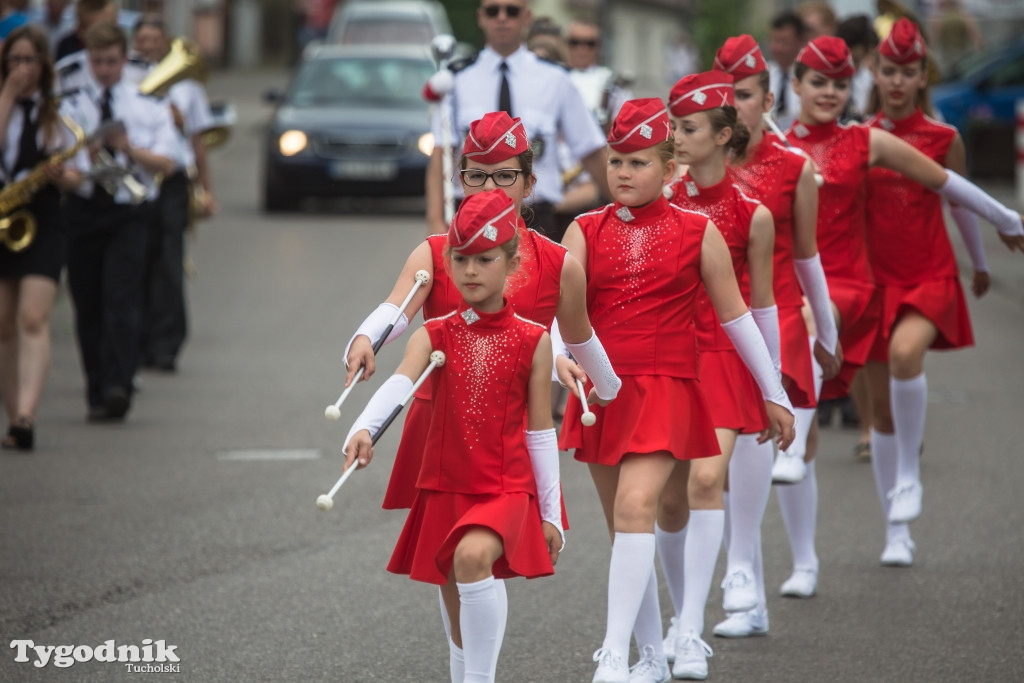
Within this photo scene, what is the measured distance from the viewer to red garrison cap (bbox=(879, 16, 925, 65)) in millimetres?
7234

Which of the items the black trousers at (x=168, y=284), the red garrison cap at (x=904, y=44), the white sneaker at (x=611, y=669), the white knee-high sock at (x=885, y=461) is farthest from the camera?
the black trousers at (x=168, y=284)

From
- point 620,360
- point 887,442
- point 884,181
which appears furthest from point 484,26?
point 620,360

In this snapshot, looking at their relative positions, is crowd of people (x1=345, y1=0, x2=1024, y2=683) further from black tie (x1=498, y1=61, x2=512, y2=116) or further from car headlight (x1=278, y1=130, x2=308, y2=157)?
car headlight (x1=278, y1=130, x2=308, y2=157)

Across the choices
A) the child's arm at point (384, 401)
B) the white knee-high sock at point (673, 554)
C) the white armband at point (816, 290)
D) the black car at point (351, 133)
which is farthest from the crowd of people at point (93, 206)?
the black car at point (351, 133)

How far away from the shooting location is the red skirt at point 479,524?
177 inches

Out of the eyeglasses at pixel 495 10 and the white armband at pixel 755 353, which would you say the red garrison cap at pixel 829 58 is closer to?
the white armband at pixel 755 353

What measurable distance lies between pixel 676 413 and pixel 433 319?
0.94 metres

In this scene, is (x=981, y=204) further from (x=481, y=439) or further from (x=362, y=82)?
(x=362, y=82)

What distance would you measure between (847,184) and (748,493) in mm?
1566

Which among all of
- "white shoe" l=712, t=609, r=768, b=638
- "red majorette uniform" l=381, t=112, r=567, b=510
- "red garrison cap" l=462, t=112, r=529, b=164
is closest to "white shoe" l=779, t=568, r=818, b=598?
"white shoe" l=712, t=609, r=768, b=638

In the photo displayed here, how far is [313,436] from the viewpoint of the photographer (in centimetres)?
988

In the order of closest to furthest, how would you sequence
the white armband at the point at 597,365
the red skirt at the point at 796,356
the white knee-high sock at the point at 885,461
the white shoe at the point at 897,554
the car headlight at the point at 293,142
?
the white armband at the point at 597,365, the red skirt at the point at 796,356, the white shoe at the point at 897,554, the white knee-high sock at the point at 885,461, the car headlight at the point at 293,142

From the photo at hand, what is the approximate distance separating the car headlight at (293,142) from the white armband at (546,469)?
1595 centimetres

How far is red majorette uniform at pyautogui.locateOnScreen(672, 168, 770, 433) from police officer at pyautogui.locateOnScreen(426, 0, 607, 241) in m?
2.28
